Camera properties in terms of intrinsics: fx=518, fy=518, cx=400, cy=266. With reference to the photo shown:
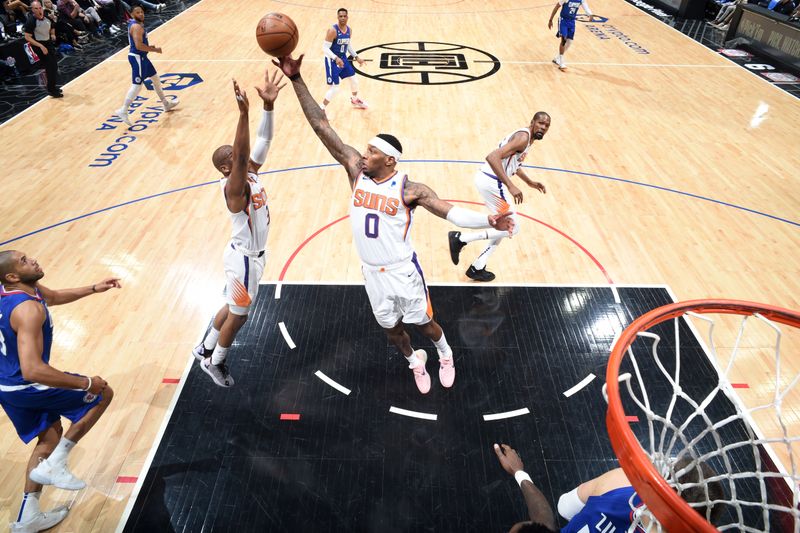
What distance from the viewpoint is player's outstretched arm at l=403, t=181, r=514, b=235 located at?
9.56 ft

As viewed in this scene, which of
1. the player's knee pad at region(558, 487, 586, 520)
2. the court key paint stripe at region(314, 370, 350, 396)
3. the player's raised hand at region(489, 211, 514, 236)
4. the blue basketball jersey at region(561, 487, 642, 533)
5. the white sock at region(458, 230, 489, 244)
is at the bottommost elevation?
the court key paint stripe at region(314, 370, 350, 396)

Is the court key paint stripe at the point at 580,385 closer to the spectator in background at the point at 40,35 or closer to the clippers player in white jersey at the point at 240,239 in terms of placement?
the clippers player in white jersey at the point at 240,239

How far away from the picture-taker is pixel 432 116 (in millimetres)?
9062

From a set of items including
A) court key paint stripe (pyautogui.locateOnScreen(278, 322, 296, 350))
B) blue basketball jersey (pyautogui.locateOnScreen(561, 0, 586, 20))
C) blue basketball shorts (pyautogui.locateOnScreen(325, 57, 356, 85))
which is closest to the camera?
court key paint stripe (pyautogui.locateOnScreen(278, 322, 296, 350))

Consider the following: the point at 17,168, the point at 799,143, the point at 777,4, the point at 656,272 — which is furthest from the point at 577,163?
the point at 777,4

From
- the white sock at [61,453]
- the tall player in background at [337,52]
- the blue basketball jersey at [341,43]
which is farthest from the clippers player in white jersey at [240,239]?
Answer: the blue basketball jersey at [341,43]

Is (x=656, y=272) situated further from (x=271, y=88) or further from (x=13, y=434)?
(x=13, y=434)

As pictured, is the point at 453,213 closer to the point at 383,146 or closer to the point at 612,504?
the point at 383,146

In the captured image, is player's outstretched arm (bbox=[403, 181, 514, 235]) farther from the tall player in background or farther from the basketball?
the tall player in background

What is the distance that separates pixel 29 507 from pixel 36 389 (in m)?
0.77

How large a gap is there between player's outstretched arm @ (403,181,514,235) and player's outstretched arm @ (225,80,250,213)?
3.46 feet

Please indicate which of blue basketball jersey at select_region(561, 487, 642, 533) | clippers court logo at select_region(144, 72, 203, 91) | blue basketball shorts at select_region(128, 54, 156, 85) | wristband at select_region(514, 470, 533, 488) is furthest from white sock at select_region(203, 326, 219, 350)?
clippers court logo at select_region(144, 72, 203, 91)

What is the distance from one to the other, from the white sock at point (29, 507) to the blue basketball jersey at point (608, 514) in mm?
3172

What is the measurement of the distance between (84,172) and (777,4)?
15.8 metres
